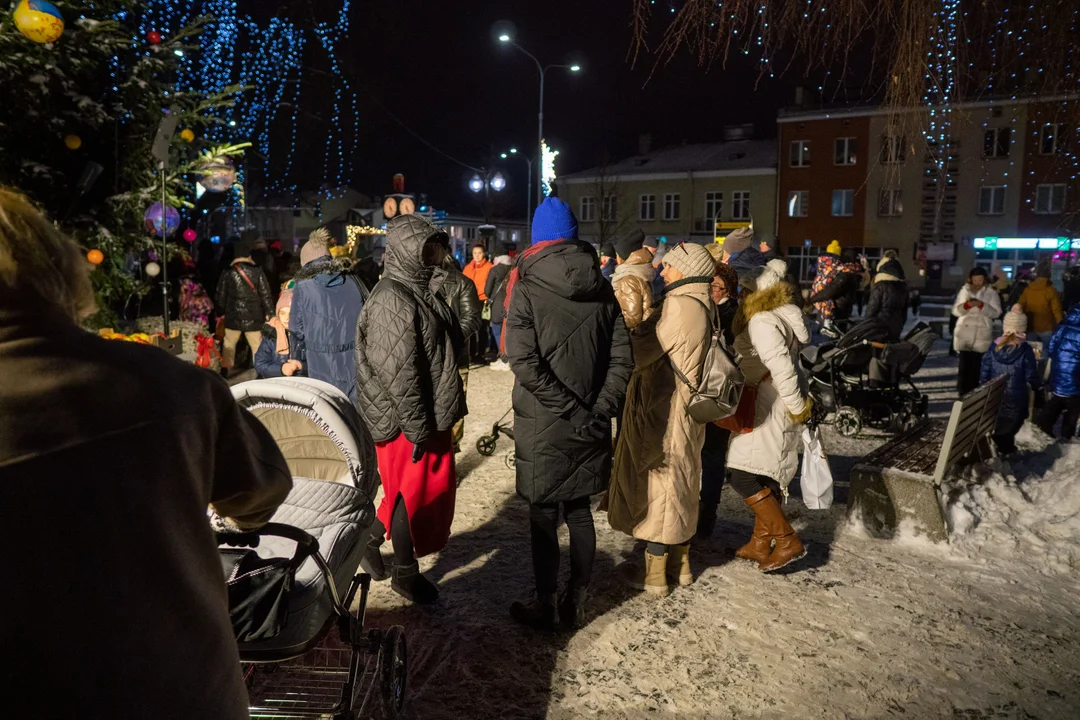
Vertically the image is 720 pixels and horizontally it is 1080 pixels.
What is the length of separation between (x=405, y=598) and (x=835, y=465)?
15.7 feet

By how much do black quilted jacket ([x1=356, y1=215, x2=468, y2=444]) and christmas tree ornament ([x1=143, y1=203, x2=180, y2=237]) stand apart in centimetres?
656

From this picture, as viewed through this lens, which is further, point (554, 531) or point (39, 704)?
point (554, 531)

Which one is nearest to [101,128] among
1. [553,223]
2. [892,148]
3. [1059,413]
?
[553,223]

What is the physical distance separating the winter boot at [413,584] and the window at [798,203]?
43969mm

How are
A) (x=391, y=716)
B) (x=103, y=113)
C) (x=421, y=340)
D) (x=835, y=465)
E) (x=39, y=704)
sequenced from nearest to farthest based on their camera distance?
(x=39, y=704) < (x=391, y=716) < (x=421, y=340) < (x=835, y=465) < (x=103, y=113)

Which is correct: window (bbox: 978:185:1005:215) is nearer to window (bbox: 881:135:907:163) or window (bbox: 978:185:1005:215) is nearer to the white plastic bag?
window (bbox: 881:135:907:163)

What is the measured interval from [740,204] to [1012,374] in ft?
132

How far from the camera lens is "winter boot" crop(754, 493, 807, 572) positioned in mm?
4832

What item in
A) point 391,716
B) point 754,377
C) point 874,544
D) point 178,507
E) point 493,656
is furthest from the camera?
point 874,544

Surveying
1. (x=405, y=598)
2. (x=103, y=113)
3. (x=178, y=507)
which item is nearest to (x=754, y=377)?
(x=405, y=598)

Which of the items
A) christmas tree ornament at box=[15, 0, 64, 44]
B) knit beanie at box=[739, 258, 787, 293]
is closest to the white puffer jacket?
knit beanie at box=[739, 258, 787, 293]

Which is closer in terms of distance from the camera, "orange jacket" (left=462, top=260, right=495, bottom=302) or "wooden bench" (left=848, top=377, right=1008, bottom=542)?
"wooden bench" (left=848, top=377, right=1008, bottom=542)

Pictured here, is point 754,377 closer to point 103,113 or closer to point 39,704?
point 39,704

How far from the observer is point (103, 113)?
9023mm
